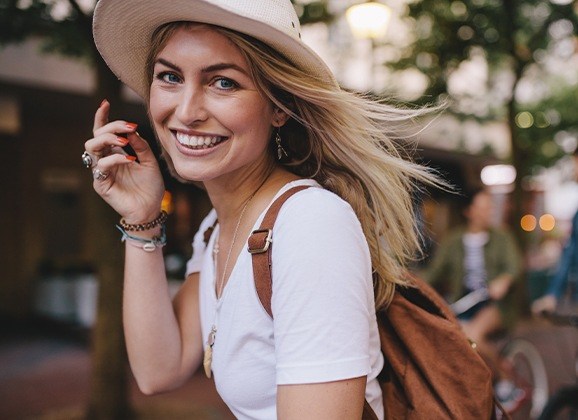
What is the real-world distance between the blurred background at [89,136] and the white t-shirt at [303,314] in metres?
3.47

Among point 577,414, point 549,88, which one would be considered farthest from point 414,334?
point 549,88

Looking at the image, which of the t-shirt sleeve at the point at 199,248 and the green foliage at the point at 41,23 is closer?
the t-shirt sleeve at the point at 199,248

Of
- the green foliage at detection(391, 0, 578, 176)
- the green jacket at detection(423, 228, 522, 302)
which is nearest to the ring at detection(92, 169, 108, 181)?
the green jacket at detection(423, 228, 522, 302)

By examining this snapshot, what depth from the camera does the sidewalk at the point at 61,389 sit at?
550 cm

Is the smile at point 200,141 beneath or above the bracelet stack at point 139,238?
above

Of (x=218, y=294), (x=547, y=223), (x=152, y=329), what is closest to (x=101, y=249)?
(x=152, y=329)

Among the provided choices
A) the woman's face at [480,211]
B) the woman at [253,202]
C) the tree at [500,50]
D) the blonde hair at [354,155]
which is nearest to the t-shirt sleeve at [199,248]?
the woman at [253,202]

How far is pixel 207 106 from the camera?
1358 mm

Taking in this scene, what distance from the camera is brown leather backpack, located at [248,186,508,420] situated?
1.35 metres

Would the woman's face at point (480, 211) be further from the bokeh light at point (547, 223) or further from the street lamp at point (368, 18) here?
the bokeh light at point (547, 223)

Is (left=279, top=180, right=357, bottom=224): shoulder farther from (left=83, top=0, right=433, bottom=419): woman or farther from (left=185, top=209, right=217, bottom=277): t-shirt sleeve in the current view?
(left=185, top=209, right=217, bottom=277): t-shirt sleeve

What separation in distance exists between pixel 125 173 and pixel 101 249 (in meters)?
3.14

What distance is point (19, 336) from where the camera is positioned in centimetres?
942

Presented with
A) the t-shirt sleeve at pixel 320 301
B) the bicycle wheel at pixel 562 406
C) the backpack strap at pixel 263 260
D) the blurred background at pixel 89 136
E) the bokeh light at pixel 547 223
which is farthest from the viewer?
the bokeh light at pixel 547 223
